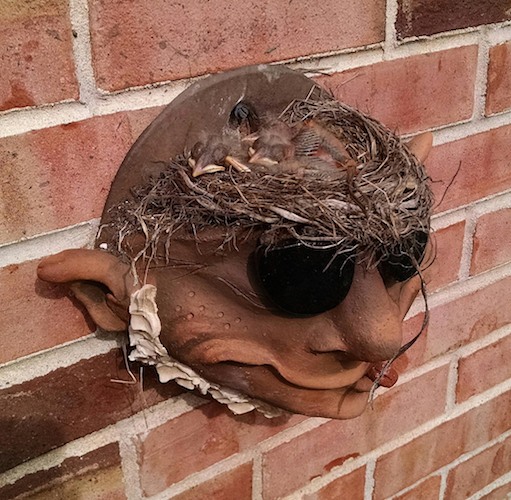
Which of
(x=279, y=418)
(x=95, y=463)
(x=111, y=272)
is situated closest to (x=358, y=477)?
(x=279, y=418)

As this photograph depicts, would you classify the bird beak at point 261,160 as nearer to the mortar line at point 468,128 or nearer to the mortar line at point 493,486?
the mortar line at point 468,128

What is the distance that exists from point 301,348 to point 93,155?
0.64ft

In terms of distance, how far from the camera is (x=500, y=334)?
900 mm

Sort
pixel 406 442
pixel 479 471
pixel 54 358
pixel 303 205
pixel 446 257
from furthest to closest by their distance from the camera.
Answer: pixel 479 471, pixel 406 442, pixel 446 257, pixel 54 358, pixel 303 205

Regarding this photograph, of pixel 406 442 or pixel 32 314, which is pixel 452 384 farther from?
pixel 32 314

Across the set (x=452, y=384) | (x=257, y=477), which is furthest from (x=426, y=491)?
(x=257, y=477)

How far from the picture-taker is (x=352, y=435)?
2.63 ft

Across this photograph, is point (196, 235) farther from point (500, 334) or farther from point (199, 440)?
point (500, 334)

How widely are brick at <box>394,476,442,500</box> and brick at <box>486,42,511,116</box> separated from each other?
47 cm

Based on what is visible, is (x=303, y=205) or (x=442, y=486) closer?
(x=303, y=205)

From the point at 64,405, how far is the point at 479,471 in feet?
2.16

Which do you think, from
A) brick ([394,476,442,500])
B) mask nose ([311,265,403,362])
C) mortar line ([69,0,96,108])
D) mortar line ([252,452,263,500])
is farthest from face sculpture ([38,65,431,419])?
brick ([394,476,442,500])

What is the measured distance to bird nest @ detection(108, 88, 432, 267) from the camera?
44 centimetres

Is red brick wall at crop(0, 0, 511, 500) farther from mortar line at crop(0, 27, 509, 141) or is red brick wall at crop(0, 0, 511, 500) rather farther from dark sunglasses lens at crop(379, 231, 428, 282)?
dark sunglasses lens at crop(379, 231, 428, 282)
